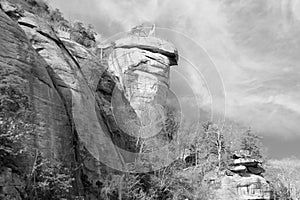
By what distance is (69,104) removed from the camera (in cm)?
1552

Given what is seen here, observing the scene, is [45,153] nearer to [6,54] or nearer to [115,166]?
[6,54]

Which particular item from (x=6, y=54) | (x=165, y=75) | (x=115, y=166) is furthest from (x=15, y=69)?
(x=165, y=75)

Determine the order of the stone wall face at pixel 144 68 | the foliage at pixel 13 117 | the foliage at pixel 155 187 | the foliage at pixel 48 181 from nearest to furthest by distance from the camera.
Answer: the foliage at pixel 13 117
the foliage at pixel 48 181
the foliage at pixel 155 187
the stone wall face at pixel 144 68

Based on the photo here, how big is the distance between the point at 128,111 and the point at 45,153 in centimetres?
1136

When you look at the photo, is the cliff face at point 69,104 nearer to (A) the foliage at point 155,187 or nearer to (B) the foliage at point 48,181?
(B) the foliage at point 48,181

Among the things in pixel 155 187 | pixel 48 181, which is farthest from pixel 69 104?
pixel 155 187

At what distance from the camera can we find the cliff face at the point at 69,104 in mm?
13234

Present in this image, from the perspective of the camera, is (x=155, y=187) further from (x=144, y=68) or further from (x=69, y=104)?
(x=144, y=68)

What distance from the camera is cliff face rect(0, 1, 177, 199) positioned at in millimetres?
13234

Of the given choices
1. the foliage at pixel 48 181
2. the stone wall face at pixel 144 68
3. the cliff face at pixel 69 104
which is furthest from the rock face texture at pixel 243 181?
the foliage at pixel 48 181

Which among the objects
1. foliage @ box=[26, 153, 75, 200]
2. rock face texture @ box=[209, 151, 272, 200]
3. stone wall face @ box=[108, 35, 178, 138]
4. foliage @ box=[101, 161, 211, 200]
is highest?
stone wall face @ box=[108, 35, 178, 138]

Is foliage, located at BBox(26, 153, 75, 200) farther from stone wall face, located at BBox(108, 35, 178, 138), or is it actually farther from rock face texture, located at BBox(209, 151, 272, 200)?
rock face texture, located at BBox(209, 151, 272, 200)

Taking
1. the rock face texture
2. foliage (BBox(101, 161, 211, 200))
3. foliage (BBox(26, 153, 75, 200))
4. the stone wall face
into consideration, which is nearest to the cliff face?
foliage (BBox(26, 153, 75, 200))

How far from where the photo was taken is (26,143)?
39.5 feet
